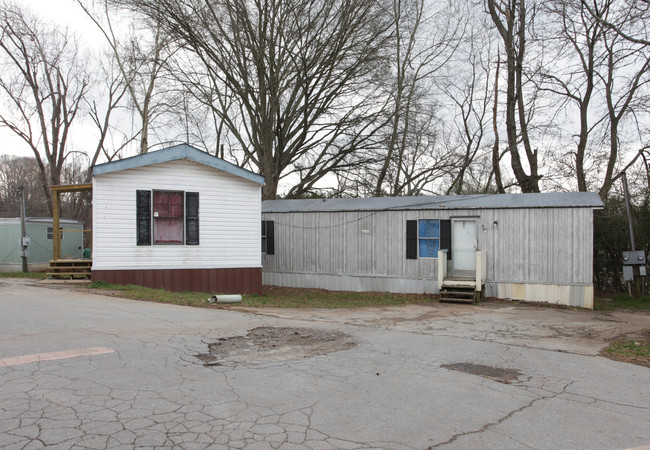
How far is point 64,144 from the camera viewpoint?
92.7ft

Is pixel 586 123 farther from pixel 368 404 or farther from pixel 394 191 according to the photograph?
pixel 368 404

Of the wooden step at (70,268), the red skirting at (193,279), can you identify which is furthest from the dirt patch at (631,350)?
the wooden step at (70,268)

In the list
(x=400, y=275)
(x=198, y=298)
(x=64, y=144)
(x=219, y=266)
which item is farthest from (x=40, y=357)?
(x=64, y=144)

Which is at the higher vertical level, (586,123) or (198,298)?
(586,123)

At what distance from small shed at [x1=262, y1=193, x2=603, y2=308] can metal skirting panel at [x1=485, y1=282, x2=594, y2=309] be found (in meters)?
0.03

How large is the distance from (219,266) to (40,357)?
898 centimetres

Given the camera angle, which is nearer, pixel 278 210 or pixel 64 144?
pixel 278 210

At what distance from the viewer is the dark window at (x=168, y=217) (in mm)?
13461

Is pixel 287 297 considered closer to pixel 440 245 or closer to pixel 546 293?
pixel 440 245

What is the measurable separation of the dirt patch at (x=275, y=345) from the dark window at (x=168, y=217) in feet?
21.8

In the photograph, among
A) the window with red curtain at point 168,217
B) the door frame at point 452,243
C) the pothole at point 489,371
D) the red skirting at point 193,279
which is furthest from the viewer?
the door frame at point 452,243

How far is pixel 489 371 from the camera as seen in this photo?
6.04 meters

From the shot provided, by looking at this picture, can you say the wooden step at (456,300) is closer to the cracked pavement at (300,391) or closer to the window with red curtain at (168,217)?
the cracked pavement at (300,391)

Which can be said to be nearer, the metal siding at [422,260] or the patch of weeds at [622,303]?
the metal siding at [422,260]
